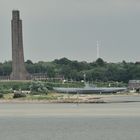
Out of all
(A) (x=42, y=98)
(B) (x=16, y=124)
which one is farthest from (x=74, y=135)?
(A) (x=42, y=98)

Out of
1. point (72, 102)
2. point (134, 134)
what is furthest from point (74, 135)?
point (72, 102)

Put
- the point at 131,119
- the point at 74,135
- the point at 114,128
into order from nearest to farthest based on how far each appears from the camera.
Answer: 1. the point at 74,135
2. the point at 114,128
3. the point at 131,119

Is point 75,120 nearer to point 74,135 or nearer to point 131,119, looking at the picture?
point 131,119

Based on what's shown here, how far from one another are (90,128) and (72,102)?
50.6 metres

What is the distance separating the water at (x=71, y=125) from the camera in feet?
166

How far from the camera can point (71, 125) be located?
6284 cm

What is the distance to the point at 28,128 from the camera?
59.2 metres

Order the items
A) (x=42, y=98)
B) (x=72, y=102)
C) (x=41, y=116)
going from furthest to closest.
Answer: (x=42, y=98), (x=72, y=102), (x=41, y=116)

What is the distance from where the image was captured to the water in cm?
5059

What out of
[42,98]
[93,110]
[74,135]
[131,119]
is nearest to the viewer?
[74,135]

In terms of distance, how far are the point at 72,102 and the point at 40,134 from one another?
57744 millimetres

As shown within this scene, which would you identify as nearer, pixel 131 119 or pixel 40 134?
pixel 40 134

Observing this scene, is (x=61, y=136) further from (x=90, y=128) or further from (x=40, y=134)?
(x=90, y=128)

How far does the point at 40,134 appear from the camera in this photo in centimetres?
5200
